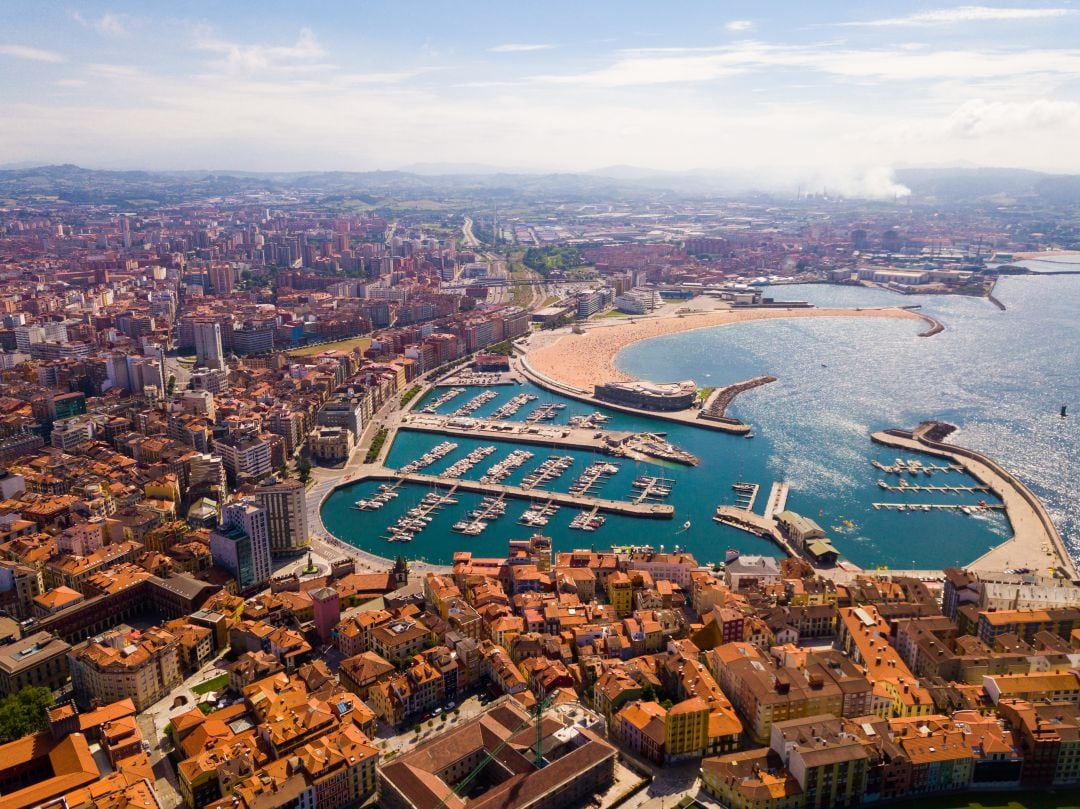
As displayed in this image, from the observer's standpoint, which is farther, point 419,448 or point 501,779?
point 419,448

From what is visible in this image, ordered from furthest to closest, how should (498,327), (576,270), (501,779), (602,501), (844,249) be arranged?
(844,249)
(576,270)
(498,327)
(602,501)
(501,779)

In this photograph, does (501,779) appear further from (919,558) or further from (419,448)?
(419,448)

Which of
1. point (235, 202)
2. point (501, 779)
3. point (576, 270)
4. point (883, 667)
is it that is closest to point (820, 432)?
point (883, 667)

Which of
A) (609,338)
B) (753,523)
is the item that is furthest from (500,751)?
(609,338)

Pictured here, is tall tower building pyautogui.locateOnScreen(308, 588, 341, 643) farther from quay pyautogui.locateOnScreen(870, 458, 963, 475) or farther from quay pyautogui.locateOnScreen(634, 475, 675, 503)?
quay pyautogui.locateOnScreen(870, 458, 963, 475)

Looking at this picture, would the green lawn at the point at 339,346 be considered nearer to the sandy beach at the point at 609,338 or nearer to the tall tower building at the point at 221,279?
the sandy beach at the point at 609,338

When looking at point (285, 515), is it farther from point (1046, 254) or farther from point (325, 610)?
point (1046, 254)

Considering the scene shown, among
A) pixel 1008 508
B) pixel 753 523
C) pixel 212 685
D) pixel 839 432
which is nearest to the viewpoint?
pixel 212 685
